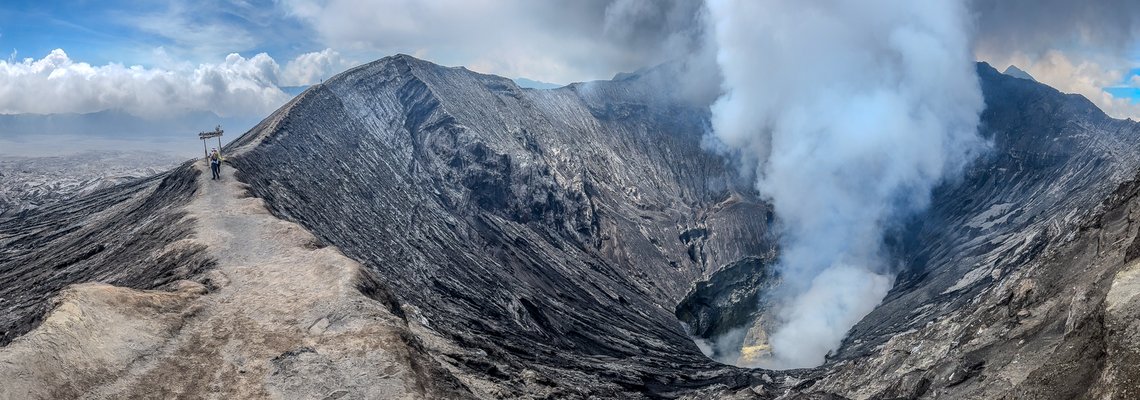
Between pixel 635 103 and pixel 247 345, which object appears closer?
pixel 247 345

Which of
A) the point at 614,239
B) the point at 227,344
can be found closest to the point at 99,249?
the point at 227,344

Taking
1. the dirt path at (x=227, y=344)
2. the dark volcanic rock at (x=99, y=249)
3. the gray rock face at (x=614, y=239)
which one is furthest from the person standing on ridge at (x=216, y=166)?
the dirt path at (x=227, y=344)

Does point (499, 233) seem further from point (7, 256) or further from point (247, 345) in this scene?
point (247, 345)

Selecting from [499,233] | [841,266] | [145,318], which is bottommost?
[841,266]

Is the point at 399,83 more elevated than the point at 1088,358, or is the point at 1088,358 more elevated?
the point at 399,83

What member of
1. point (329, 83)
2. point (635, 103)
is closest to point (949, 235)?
point (635, 103)

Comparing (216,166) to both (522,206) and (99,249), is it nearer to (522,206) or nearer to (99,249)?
(99,249)
